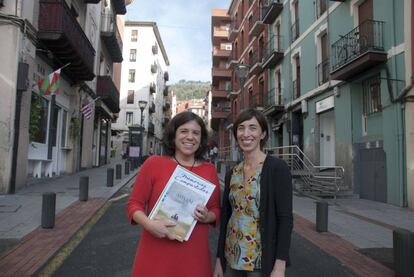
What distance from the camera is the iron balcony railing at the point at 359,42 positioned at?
1238cm

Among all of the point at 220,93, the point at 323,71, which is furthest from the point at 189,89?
the point at 323,71

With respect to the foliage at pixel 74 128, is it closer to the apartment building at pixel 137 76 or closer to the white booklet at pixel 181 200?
the white booklet at pixel 181 200

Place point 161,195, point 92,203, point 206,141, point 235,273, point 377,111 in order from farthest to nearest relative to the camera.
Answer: point 377,111 < point 92,203 < point 206,141 < point 235,273 < point 161,195

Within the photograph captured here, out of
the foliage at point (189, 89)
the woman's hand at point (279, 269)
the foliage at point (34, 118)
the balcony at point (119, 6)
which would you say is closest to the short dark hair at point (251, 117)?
the woman's hand at point (279, 269)

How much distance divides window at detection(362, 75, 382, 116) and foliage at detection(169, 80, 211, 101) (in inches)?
4499

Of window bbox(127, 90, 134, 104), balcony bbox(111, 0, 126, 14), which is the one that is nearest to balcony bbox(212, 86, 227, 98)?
window bbox(127, 90, 134, 104)

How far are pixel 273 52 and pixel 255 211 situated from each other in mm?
21129

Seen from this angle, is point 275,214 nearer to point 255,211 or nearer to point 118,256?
point 255,211

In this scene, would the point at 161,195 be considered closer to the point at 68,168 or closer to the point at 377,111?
the point at 377,111

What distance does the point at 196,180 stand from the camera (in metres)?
2.27

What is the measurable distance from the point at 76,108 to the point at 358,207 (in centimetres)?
1416

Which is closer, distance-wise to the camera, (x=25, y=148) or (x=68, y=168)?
(x=25, y=148)

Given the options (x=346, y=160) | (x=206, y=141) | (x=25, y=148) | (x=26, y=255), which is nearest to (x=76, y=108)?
(x=25, y=148)

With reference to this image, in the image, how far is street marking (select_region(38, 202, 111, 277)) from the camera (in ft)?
15.5
